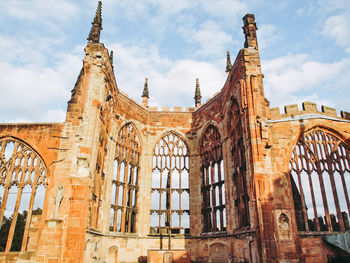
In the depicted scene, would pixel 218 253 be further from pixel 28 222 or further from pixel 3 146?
pixel 3 146

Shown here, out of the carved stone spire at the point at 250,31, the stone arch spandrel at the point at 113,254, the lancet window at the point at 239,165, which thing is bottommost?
the stone arch spandrel at the point at 113,254

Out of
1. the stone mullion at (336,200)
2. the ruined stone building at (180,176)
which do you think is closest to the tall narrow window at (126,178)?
the ruined stone building at (180,176)

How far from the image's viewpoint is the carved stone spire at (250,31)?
17531 mm

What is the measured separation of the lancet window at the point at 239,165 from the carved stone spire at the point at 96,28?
381 inches

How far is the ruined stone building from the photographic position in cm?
1423

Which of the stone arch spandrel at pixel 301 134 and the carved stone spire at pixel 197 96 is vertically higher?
the carved stone spire at pixel 197 96

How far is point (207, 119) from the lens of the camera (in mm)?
23672

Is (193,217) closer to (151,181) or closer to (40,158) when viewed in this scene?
(151,181)

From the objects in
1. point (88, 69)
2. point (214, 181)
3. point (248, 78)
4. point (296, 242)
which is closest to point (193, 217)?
point (214, 181)

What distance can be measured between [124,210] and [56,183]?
5939 millimetres

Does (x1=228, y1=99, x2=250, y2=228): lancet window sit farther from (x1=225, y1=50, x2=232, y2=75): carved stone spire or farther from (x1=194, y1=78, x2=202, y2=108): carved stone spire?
(x1=194, y1=78, x2=202, y2=108): carved stone spire

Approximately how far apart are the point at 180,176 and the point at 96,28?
41.0ft

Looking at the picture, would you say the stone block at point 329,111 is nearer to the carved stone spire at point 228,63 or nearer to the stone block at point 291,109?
the stone block at point 291,109

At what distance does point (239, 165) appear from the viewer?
17.8m
